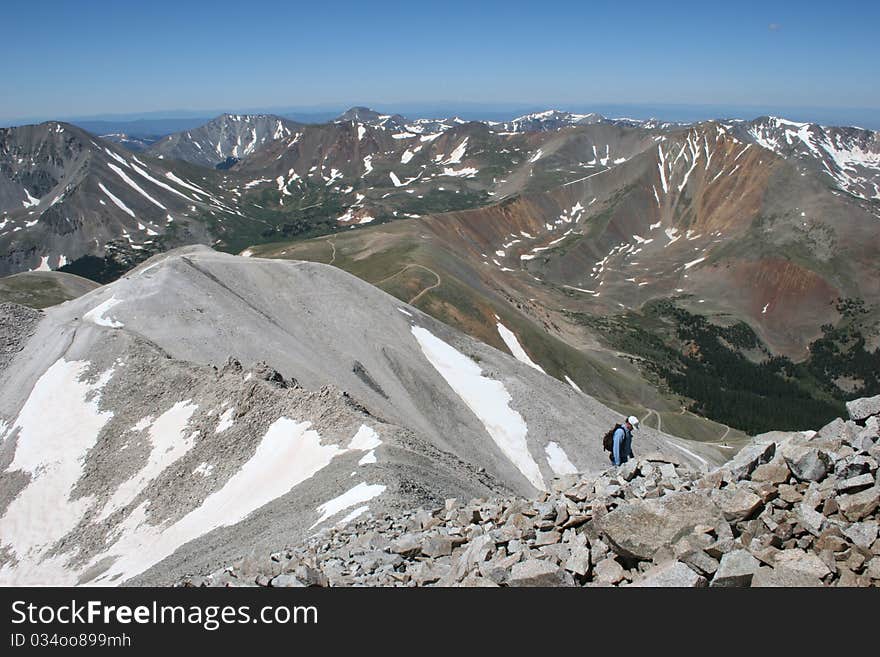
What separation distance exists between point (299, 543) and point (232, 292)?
5479cm

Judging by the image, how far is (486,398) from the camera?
73.6 m

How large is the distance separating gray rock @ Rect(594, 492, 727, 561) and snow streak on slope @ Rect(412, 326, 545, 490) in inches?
1865

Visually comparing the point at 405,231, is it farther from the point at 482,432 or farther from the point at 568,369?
the point at 482,432

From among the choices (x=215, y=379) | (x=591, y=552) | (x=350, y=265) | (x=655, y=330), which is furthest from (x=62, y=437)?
(x=655, y=330)

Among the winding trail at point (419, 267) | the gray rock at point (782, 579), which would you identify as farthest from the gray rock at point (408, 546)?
the winding trail at point (419, 267)

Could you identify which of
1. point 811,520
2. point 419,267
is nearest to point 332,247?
point 419,267

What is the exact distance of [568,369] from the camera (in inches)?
4717

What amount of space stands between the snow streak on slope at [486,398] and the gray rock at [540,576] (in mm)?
48339

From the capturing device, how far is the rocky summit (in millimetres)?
12555

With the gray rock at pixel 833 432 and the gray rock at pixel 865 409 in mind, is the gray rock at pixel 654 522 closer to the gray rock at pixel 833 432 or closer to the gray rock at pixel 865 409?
the gray rock at pixel 833 432

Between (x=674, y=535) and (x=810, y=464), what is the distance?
4.12 meters

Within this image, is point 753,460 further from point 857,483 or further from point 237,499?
point 237,499

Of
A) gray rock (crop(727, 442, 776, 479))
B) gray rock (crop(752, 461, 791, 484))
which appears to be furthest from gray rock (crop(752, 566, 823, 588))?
gray rock (crop(727, 442, 776, 479))

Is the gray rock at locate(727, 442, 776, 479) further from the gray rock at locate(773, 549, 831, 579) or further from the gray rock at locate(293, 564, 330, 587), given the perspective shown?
the gray rock at locate(293, 564, 330, 587)
